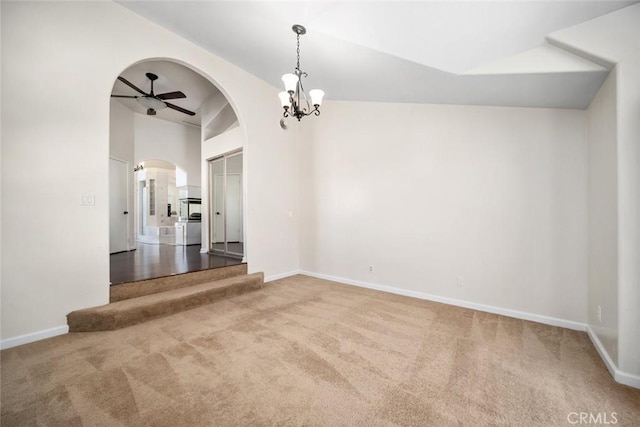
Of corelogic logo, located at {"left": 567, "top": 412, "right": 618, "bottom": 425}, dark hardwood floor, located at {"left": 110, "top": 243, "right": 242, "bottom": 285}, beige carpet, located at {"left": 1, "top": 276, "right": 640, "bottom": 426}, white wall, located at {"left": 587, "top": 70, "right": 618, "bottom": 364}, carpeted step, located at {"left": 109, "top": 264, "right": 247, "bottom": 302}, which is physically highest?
white wall, located at {"left": 587, "top": 70, "right": 618, "bottom": 364}

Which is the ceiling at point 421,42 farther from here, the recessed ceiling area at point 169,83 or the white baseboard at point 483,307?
the white baseboard at point 483,307

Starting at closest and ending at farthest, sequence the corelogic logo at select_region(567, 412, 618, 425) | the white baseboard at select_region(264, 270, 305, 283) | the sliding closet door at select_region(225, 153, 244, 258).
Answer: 1. the corelogic logo at select_region(567, 412, 618, 425)
2. the white baseboard at select_region(264, 270, 305, 283)
3. the sliding closet door at select_region(225, 153, 244, 258)

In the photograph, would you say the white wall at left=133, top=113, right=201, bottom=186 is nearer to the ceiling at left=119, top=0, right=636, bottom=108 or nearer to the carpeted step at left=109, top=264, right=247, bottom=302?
the ceiling at left=119, top=0, right=636, bottom=108

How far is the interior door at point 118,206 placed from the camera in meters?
5.70

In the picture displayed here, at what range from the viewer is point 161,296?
3.22 metres

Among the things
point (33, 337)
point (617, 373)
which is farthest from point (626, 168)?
point (33, 337)

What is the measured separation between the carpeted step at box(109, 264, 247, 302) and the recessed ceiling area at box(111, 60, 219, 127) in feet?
11.6

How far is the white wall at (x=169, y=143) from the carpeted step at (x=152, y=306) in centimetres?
525

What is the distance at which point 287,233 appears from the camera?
502 centimetres

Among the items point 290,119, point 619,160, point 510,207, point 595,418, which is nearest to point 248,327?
point 595,418

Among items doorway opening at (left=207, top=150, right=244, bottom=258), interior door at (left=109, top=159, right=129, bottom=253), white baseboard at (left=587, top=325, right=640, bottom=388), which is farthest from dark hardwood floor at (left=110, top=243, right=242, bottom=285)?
white baseboard at (left=587, top=325, right=640, bottom=388)

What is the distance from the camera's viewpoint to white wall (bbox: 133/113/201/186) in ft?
22.7

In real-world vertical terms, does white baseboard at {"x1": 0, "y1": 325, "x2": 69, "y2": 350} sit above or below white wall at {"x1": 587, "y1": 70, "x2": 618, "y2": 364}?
below

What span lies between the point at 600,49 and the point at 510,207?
1.68 meters
